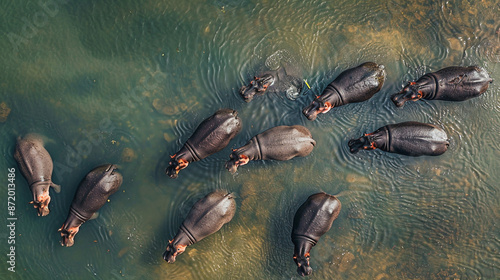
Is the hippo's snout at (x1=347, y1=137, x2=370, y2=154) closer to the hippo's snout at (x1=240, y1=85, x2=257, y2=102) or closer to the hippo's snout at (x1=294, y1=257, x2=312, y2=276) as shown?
the hippo's snout at (x1=240, y1=85, x2=257, y2=102)

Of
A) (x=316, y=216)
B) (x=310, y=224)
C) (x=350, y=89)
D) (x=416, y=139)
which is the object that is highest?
(x=350, y=89)

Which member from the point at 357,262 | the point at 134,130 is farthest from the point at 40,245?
the point at 357,262

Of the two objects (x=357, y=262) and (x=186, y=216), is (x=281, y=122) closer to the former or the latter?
(x=186, y=216)

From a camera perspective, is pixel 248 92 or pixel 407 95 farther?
pixel 248 92

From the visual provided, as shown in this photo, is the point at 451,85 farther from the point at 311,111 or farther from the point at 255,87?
the point at 255,87
